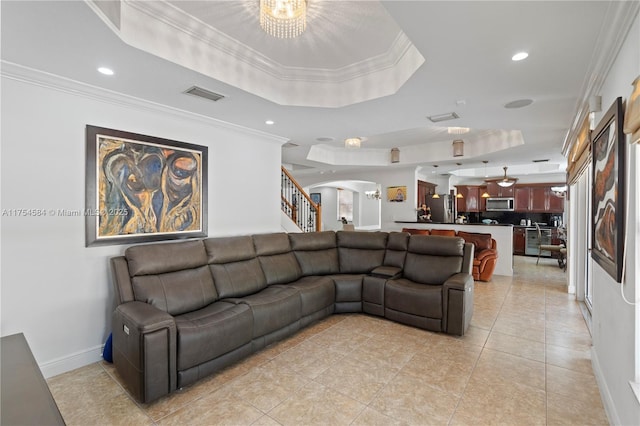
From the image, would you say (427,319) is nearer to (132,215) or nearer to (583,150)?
(583,150)

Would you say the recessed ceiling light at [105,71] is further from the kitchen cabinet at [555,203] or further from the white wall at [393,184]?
the kitchen cabinet at [555,203]

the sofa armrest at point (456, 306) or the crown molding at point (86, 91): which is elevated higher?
the crown molding at point (86, 91)

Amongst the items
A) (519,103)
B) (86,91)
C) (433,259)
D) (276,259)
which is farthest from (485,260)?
(86,91)

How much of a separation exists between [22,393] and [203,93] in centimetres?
258

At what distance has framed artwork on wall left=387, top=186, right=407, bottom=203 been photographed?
331 inches

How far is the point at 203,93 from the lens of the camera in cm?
300

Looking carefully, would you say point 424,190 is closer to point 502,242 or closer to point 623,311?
point 502,242

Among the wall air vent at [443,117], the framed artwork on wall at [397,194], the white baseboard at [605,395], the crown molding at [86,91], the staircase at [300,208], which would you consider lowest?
the white baseboard at [605,395]

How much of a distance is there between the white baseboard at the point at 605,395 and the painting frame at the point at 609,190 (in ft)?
2.94

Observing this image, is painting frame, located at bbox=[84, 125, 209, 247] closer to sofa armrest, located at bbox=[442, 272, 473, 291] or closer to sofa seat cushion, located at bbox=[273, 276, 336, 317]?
sofa seat cushion, located at bbox=[273, 276, 336, 317]

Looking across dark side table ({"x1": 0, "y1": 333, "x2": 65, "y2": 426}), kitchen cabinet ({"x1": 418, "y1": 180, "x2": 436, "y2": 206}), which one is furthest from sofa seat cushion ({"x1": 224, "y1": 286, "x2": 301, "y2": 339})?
kitchen cabinet ({"x1": 418, "y1": 180, "x2": 436, "y2": 206})

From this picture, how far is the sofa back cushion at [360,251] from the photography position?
15.2 feet

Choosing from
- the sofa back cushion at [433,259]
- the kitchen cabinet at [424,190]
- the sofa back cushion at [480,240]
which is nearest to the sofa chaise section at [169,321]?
the sofa back cushion at [433,259]

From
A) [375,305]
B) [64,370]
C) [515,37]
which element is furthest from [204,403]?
[515,37]
